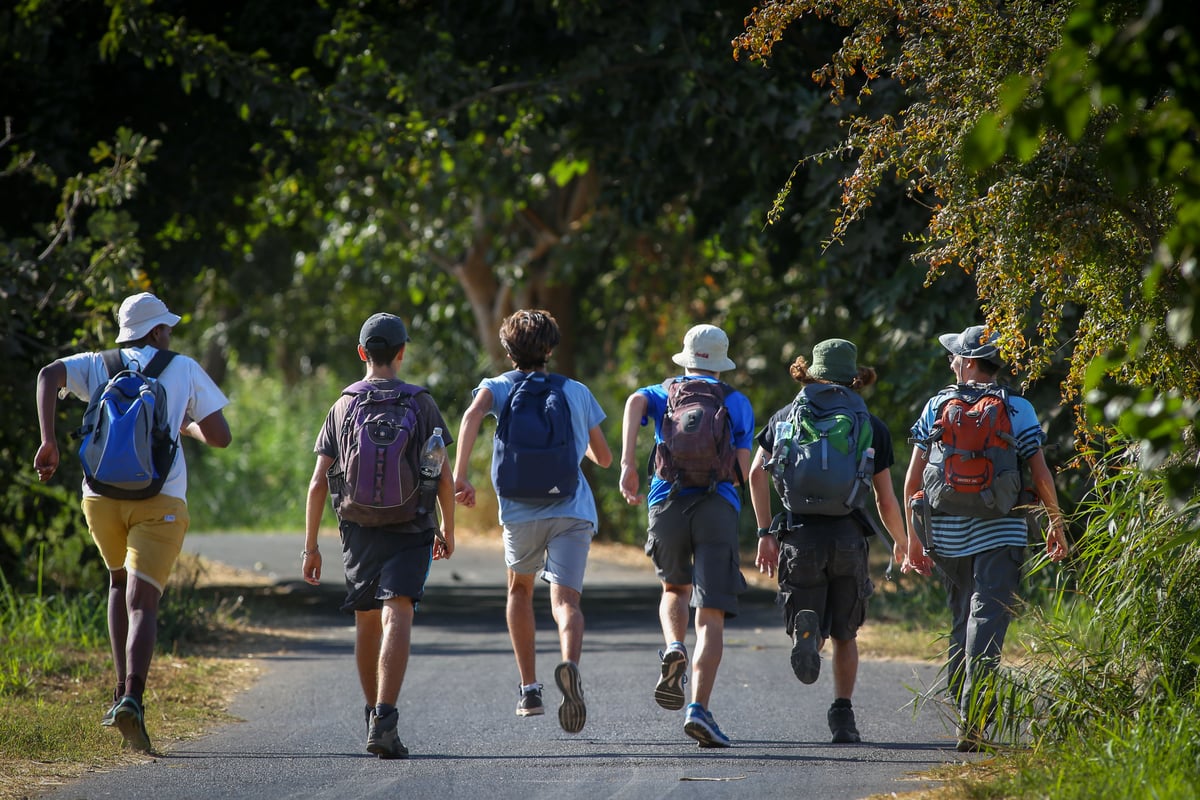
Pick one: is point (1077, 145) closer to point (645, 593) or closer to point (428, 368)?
point (645, 593)

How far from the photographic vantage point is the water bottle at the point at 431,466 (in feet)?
19.7

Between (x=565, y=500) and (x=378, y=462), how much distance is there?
2.66 ft

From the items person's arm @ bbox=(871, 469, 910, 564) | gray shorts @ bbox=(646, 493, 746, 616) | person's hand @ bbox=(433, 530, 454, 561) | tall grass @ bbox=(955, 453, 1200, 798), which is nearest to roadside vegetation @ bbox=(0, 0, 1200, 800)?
tall grass @ bbox=(955, 453, 1200, 798)

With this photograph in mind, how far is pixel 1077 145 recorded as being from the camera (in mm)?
5633

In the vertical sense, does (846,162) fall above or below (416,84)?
below

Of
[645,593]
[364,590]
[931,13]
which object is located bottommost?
[645,593]

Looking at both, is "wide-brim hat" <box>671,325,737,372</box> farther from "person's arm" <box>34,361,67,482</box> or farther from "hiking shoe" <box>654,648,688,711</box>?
"person's arm" <box>34,361,67,482</box>

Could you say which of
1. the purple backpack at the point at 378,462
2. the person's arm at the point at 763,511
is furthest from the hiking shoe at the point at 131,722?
the person's arm at the point at 763,511

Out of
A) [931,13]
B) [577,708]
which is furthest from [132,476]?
[931,13]

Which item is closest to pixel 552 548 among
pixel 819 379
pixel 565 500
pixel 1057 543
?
pixel 565 500

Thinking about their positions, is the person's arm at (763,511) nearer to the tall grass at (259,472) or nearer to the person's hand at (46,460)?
the person's hand at (46,460)

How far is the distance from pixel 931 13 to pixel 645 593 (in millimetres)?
8757

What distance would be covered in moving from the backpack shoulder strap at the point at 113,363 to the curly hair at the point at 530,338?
163cm

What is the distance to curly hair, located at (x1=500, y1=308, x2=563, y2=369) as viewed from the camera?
633 centimetres
